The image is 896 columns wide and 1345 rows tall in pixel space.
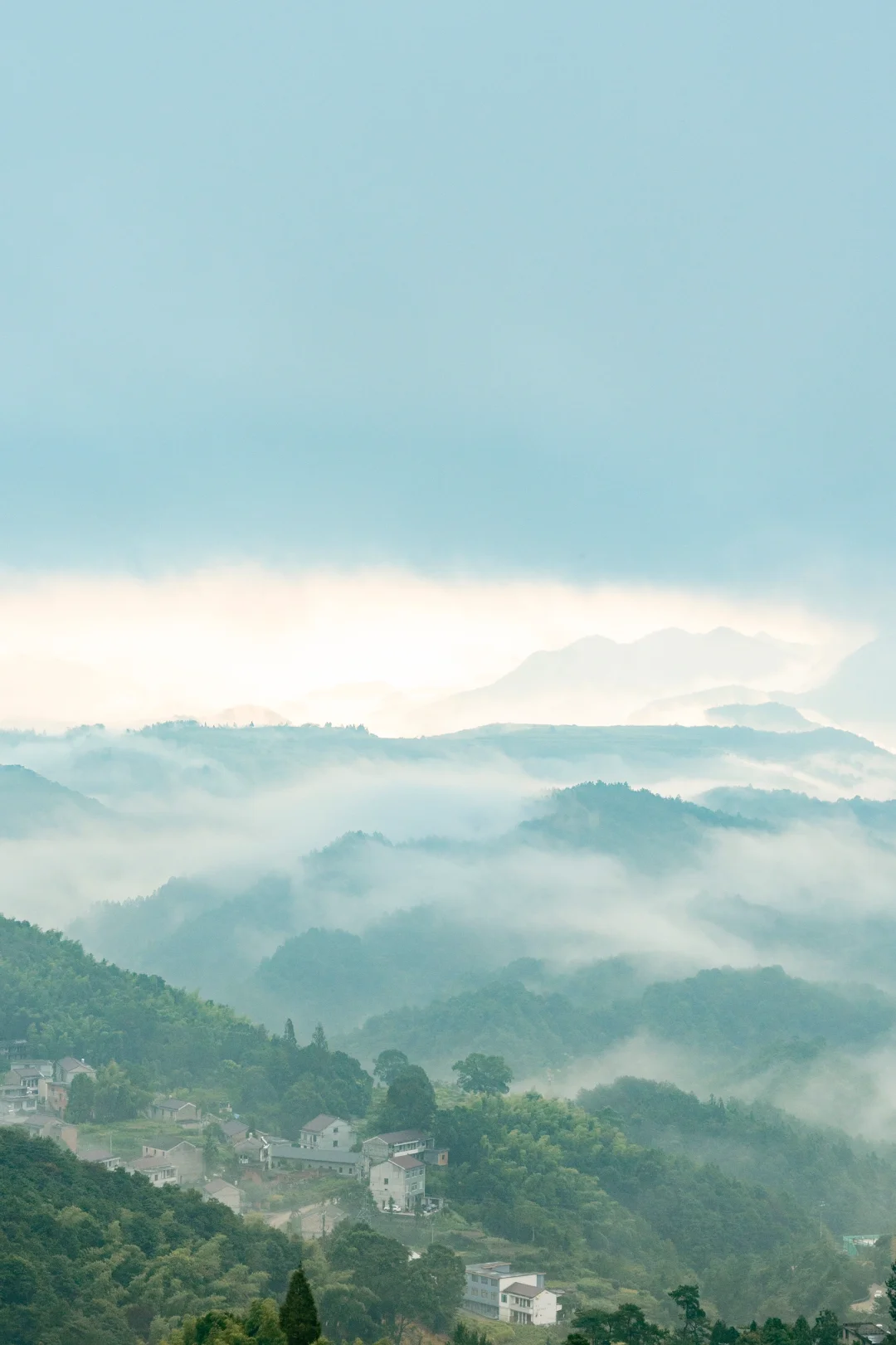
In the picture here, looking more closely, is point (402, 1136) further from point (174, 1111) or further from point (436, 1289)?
point (436, 1289)

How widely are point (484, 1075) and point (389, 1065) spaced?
23.8 feet

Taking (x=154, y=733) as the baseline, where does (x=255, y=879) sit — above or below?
below

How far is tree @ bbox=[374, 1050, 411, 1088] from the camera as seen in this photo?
242ft

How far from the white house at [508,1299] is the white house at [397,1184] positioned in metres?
8.49

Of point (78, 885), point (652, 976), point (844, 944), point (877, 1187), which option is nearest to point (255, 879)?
point (78, 885)

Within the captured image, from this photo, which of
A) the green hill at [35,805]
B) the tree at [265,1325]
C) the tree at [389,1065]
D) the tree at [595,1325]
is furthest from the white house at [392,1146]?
the green hill at [35,805]

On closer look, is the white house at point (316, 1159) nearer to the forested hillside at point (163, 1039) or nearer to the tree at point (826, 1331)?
the forested hillside at point (163, 1039)

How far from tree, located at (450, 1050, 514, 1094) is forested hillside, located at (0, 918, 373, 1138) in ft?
14.3

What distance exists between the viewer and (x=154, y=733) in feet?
611

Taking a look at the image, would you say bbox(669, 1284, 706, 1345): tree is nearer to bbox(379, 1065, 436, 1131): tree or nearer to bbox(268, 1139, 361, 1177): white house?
bbox(268, 1139, 361, 1177): white house

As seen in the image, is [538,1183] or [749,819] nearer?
[538,1183]

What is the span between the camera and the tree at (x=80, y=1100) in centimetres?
6084

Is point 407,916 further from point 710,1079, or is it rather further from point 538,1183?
point 538,1183

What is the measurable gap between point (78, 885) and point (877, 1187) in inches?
3464
